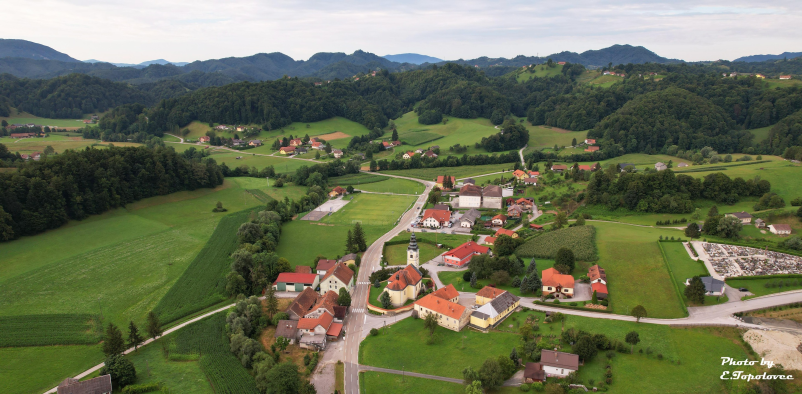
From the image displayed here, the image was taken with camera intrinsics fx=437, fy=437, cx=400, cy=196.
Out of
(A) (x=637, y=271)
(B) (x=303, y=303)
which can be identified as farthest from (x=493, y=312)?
(B) (x=303, y=303)

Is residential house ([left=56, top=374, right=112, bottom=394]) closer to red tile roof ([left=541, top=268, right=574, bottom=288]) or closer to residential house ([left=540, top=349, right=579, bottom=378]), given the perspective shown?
residential house ([left=540, top=349, right=579, bottom=378])

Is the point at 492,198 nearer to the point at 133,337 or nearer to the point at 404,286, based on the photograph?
the point at 404,286

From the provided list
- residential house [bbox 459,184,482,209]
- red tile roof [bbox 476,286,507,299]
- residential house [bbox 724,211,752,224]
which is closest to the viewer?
red tile roof [bbox 476,286,507,299]

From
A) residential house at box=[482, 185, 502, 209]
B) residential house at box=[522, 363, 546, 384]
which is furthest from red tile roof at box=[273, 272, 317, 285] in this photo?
residential house at box=[482, 185, 502, 209]

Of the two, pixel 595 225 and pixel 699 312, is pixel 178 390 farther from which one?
pixel 595 225

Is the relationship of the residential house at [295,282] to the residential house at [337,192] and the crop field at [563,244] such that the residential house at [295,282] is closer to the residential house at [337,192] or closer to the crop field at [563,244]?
the crop field at [563,244]

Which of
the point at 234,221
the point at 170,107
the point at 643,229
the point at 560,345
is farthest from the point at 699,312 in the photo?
the point at 170,107

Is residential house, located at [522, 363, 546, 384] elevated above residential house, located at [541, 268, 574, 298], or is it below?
below
